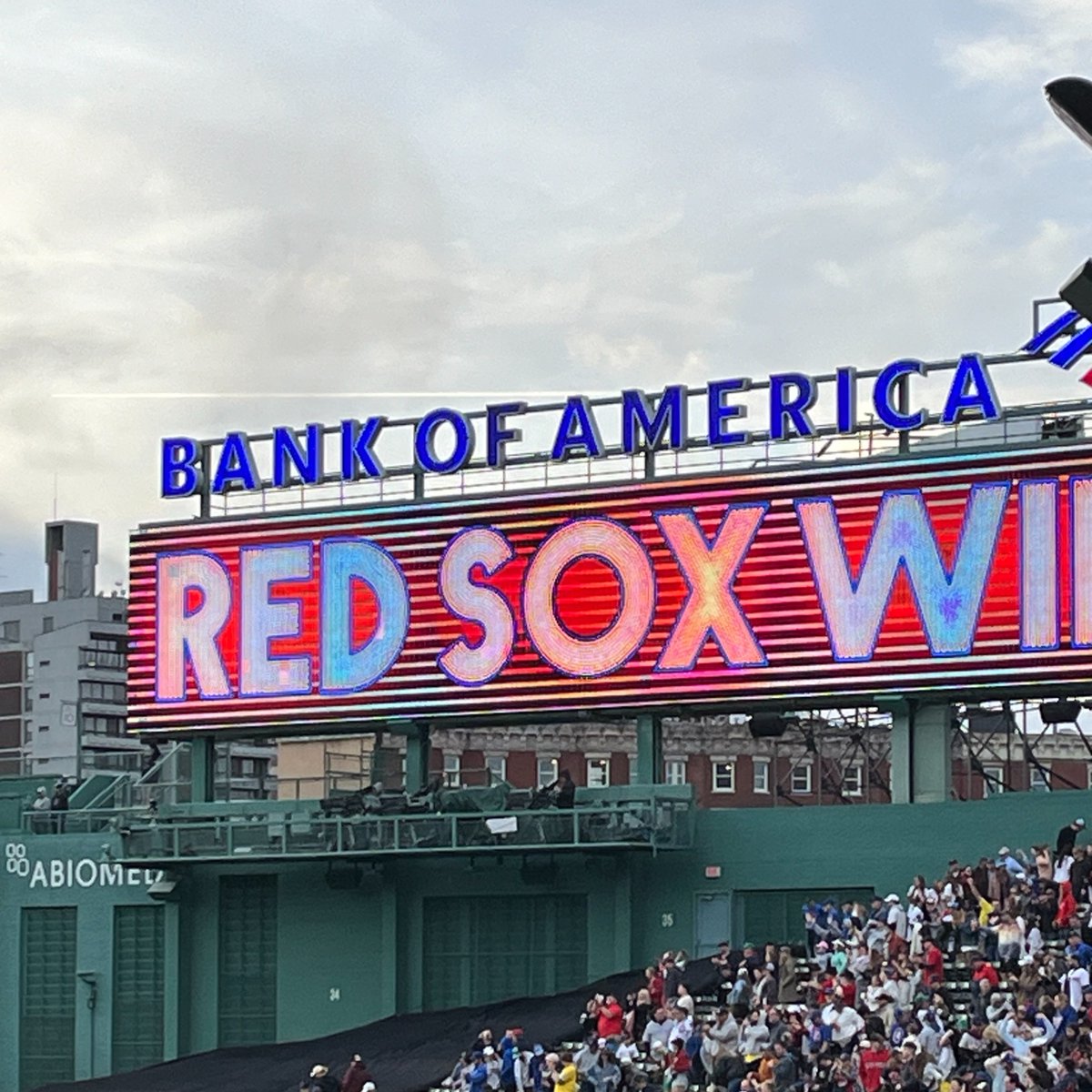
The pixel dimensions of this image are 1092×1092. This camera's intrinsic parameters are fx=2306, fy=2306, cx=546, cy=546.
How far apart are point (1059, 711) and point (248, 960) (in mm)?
19514

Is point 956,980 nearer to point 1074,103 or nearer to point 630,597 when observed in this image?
point 630,597

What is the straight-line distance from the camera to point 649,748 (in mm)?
49406

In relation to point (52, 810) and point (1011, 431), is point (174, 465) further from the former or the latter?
point (1011, 431)

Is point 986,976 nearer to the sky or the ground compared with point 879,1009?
nearer to the sky

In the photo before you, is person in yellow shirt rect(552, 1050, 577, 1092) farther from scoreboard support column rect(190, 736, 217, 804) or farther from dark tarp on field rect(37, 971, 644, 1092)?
scoreboard support column rect(190, 736, 217, 804)

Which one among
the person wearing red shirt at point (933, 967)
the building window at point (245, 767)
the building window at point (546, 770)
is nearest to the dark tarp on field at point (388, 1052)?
the person wearing red shirt at point (933, 967)

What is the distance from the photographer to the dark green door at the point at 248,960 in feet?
173

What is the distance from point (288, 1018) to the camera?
170 ft

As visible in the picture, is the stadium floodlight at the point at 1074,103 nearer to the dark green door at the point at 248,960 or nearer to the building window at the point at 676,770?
the dark green door at the point at 248,960

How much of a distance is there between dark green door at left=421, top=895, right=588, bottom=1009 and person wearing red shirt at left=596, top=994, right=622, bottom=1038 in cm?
852

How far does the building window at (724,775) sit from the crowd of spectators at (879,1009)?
70295 millimetres

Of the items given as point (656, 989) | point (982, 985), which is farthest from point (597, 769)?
point (982, 985)

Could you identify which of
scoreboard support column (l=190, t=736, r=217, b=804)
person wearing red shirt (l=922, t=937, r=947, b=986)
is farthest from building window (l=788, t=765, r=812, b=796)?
person wearing red shirt (l=922, t=937, r=947, b=986)

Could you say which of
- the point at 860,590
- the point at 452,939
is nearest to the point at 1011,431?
the point at 860,590
